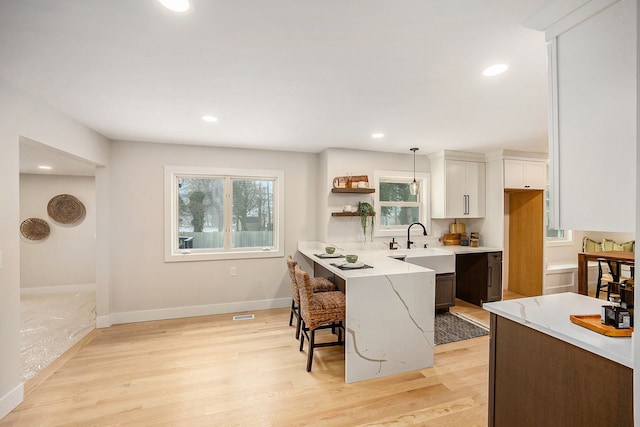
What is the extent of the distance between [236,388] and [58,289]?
16.2 feet

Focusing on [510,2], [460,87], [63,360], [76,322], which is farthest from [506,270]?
[76,322]

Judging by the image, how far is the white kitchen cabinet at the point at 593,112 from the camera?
1.07 metres

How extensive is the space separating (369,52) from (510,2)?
70 centimetres

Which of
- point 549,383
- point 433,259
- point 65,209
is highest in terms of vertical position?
point 65,209

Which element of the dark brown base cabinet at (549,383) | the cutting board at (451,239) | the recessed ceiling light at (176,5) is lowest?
the dark brown base cabinet at (549,383)

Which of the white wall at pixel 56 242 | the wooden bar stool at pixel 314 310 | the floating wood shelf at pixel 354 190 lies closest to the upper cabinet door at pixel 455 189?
the floating wood shelf at pixel 354 190

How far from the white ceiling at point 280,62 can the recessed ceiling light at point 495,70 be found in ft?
0.15

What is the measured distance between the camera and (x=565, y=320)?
1331mm

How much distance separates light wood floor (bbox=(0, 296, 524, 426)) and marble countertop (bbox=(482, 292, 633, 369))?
1.03 m

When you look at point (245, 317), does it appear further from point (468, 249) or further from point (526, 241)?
point (526, 241)

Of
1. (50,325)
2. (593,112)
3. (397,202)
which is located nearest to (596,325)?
(593,112)

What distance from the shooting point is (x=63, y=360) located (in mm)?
2771

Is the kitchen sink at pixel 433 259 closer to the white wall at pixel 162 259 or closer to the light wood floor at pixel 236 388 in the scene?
the light wood floor at pixel 236 388

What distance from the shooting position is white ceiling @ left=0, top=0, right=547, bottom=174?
4.46 ft
